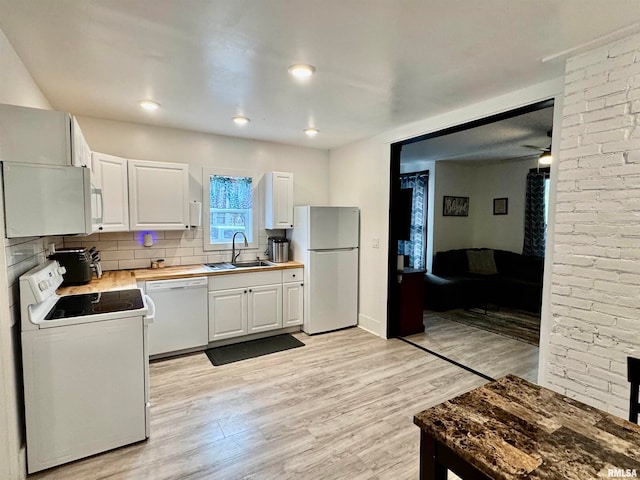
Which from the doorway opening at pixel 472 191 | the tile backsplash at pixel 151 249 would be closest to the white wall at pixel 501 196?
the doorway opening at pixel 472 191

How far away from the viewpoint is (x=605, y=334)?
190cm

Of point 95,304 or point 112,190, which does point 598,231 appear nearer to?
point 95,304

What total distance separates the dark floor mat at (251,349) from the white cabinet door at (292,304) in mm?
207

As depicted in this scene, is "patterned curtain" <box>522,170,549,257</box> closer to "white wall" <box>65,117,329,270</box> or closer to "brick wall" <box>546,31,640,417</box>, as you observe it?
"white wall" <box>65,117,329,270</box>

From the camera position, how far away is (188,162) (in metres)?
3.87

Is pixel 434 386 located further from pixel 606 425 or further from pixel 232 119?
pixel 232 119

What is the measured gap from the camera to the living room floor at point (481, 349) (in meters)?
3.22

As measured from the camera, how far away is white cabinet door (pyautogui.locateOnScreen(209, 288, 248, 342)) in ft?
11.7

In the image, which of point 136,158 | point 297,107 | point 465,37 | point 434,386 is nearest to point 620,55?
point 465,37

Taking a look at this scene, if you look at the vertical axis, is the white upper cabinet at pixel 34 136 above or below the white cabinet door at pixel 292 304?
above

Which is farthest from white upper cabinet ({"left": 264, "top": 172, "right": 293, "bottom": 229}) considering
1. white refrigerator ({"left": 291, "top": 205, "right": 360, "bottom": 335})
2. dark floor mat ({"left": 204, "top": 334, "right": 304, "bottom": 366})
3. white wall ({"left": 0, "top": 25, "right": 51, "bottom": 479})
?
white wall ({"left": 0, "top": 25, "right": 51, "bottom": 479})

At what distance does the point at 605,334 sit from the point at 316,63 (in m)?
2.43

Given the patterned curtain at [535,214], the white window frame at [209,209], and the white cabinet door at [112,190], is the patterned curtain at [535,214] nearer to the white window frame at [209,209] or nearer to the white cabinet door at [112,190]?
the white window frame at [209,209]

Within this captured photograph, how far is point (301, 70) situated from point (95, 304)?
6.90ft
